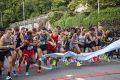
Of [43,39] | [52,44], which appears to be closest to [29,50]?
[43,39]

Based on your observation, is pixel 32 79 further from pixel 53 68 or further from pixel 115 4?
pixel 115 4

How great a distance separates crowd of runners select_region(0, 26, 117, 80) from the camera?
1427cm

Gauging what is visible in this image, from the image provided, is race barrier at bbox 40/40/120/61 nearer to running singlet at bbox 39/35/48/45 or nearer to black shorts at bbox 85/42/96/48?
running singlet at bbox 39/35/48/45

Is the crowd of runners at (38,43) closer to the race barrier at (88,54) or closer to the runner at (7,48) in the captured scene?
the runner at (7,48)

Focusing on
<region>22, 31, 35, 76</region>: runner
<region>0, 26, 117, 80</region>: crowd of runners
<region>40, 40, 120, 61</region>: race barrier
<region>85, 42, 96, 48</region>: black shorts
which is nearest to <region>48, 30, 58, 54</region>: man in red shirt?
<region>0, 26, 117, 80</region>: crowd of runners

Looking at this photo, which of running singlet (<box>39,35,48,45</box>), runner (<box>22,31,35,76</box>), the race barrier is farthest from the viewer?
running singlet (<box>39,35,48,45</box>)

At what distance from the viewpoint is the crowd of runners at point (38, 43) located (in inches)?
562

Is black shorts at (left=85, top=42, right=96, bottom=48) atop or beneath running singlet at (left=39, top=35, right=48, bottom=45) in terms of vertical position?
beneath

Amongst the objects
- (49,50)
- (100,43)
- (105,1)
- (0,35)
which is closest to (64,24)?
(105,1)

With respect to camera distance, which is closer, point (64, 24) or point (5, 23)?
point (64, 24)

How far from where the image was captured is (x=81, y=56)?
17188mm

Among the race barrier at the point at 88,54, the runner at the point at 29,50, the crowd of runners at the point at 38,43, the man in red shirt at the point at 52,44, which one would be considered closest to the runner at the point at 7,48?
the crowd of runners at the point at 38,43

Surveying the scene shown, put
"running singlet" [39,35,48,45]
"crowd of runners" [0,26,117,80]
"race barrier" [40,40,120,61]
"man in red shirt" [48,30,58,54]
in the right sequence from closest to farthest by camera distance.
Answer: "crowd of runners" [0,26,117,80], "race barrier" [40,40,120,61], "running singlet" [39,35,48,45], "man in red shirt" [48,30,58,54]

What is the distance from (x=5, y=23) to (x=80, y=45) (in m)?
72.0
